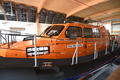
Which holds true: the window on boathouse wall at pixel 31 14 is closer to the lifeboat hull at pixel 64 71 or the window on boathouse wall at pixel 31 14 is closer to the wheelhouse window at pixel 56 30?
the wheelhouse window at pixel 56 30

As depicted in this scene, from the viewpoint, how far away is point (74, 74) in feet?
7.26

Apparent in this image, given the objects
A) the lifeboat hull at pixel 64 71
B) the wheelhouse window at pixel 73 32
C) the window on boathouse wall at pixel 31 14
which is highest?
the window on boathouse wall at pixel 31 14

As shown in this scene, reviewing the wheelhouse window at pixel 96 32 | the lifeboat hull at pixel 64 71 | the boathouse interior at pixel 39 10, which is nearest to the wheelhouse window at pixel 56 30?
the lifeboat hull at pixel 64 71

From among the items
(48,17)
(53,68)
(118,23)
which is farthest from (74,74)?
(118,23)

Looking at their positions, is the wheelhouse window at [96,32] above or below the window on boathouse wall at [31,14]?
below

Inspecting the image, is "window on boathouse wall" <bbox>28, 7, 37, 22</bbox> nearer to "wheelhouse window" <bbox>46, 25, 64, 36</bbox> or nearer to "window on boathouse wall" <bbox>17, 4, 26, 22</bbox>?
"window on boathouse wall" <bbox>17, 4, 26, 22</bbox>

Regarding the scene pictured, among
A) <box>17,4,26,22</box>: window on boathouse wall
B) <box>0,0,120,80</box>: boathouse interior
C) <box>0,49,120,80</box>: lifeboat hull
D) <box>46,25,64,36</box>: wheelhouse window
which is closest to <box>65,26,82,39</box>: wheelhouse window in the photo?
<box>46,25,64,36</box>: wheelhouse window

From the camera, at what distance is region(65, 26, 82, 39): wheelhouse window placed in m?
2.66

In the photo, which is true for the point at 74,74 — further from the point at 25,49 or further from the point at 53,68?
the point at 25,49

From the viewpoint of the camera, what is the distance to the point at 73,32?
110 inches

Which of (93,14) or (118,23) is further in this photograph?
(118,23)

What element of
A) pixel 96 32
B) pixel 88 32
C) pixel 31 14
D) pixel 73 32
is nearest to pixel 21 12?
pixel 31 14

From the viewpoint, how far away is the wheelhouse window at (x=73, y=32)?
105 inches

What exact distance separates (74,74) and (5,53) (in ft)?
6.93
